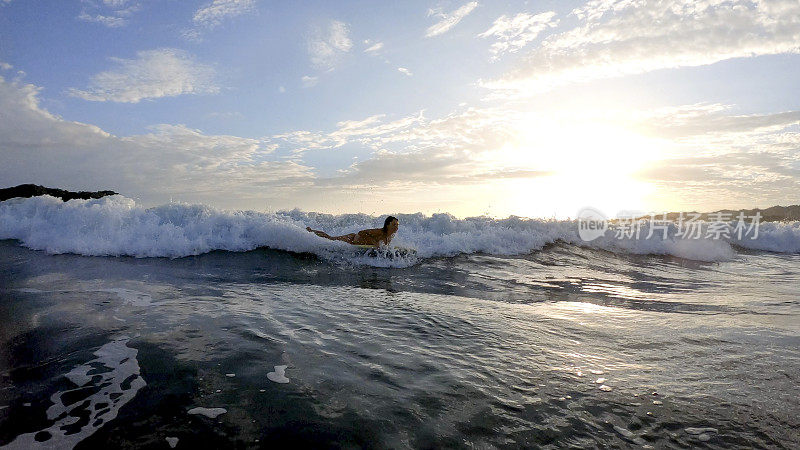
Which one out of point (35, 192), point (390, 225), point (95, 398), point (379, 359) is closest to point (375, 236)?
point (390, 225)

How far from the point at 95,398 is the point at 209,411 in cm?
80

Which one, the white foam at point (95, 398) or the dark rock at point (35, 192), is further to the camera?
the dark rock at point (35, 192)

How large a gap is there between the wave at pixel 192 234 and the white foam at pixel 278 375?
6890 millimetres

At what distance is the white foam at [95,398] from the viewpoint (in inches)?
80.3

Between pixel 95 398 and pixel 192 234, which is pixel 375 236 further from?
pixel 95 398

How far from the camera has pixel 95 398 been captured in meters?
2.47

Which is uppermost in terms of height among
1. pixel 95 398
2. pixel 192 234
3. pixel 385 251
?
pixel 192 234

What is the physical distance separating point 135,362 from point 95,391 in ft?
1.56

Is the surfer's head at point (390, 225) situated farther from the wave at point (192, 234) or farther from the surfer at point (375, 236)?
the wave at point (192, 234)

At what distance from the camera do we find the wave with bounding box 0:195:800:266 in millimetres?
9359

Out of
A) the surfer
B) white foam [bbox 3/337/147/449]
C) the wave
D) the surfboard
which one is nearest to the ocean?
white foam [bbox 3/337/147/449]

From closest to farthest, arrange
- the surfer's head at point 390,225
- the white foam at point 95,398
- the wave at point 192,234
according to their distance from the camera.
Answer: the white foam at point 95,398, the wave at point 192,234, the surfer's head at point 390,225

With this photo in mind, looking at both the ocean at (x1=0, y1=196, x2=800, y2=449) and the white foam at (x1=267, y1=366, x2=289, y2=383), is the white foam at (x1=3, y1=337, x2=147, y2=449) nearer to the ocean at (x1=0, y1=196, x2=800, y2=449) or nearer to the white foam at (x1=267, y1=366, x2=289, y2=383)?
the ocean at (x1=0, y1=196, x2=800, y2=449)

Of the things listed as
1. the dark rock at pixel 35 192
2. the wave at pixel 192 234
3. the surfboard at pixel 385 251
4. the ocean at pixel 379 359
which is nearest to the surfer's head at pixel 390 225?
→ the surfboard at pixel 385 251
